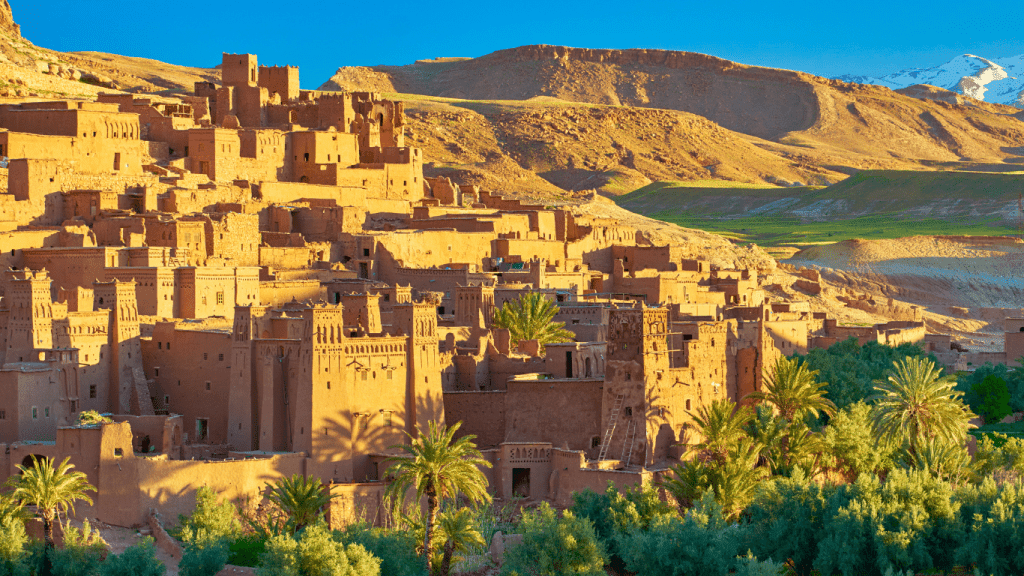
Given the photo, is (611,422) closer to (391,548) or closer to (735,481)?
(735,481)

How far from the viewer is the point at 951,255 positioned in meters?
96.5

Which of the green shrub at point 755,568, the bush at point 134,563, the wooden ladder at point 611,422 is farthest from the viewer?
the wooden ladder at point 611,422

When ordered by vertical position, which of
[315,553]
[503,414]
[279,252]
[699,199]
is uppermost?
[699,199]

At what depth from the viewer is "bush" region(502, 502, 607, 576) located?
33.4 meters

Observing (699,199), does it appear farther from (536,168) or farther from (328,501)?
(328,501)

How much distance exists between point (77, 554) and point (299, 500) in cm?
503

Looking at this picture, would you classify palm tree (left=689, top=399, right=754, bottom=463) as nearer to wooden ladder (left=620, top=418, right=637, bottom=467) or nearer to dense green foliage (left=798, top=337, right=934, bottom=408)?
wooden ladder (left=620, top=418, right=637, bottom=467)

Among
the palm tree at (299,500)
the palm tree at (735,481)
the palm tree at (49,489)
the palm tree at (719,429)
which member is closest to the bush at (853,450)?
the palm tree at (719,429)

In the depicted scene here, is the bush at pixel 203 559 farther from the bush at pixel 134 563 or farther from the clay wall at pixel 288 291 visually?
the clay wall at pixel 288 291

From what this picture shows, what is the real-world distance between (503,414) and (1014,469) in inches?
Answer: 576

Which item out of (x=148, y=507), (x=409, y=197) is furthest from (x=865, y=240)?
(x=148, y=507)

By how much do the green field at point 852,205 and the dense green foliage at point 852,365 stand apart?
54.9 m

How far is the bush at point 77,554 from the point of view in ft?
110

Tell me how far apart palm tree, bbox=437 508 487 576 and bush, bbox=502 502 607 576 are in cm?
83
